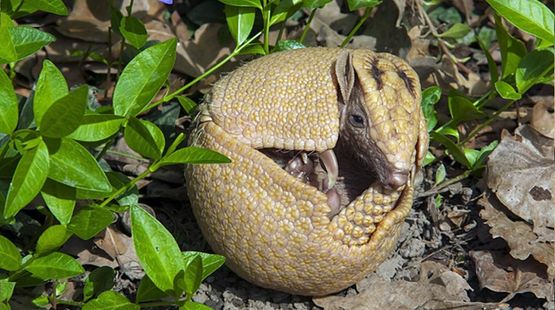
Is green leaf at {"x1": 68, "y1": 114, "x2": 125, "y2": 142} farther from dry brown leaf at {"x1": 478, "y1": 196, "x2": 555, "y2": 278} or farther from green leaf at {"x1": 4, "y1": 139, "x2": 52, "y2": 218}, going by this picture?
dry brown leaf at {"x1": 478, "y1": 196, "x2": 555, "y2": 278}

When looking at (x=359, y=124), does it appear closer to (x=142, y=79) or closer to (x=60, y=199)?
(x=142, y=79)

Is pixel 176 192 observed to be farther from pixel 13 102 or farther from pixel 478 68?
pixel 478 68

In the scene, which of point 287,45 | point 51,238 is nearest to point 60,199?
point 51,238

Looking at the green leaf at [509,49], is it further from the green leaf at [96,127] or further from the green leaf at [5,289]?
the green leaf at [5,289]

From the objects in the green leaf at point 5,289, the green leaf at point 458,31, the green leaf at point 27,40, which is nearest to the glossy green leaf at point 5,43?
the green leaf at point 27,40

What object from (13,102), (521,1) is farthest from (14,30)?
(521,1)
